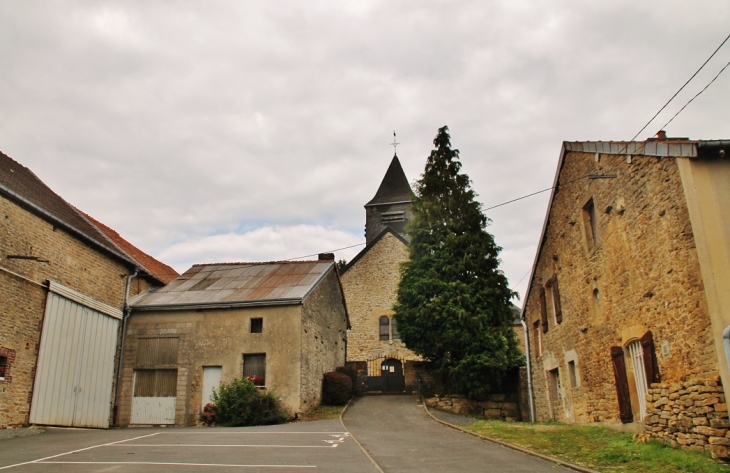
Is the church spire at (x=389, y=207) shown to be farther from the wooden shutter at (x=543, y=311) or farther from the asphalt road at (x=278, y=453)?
the asphalt road at (x=278, y=453)

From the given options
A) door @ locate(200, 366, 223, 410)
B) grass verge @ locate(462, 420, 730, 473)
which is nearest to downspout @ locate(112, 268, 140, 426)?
door @ locate(200, 366, 223, 410)

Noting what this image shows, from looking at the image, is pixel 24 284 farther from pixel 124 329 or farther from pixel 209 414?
pixel 209 414

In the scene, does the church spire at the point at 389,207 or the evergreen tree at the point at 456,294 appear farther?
the church spire at the point at 389,207

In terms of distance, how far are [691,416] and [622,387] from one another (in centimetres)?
296

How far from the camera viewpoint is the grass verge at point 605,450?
7816 mm

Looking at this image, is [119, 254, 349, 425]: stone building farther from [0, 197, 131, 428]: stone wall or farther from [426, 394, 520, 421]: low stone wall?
[426, 394, 520, 421]: low stone wall

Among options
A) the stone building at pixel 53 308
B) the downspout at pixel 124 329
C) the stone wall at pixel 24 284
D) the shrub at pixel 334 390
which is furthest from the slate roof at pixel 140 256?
the shrub at pixel 334 390

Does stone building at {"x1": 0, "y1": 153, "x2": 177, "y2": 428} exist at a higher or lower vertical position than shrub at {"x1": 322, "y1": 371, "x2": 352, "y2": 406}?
higher

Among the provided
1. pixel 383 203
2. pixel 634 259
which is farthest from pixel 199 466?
pixel 383 203

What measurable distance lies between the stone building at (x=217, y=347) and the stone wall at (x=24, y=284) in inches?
132

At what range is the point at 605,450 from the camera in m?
9.38

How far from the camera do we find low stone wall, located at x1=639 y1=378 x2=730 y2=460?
8062mm

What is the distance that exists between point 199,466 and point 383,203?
34610mm

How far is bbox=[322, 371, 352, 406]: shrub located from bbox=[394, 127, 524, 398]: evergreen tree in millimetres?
3009
